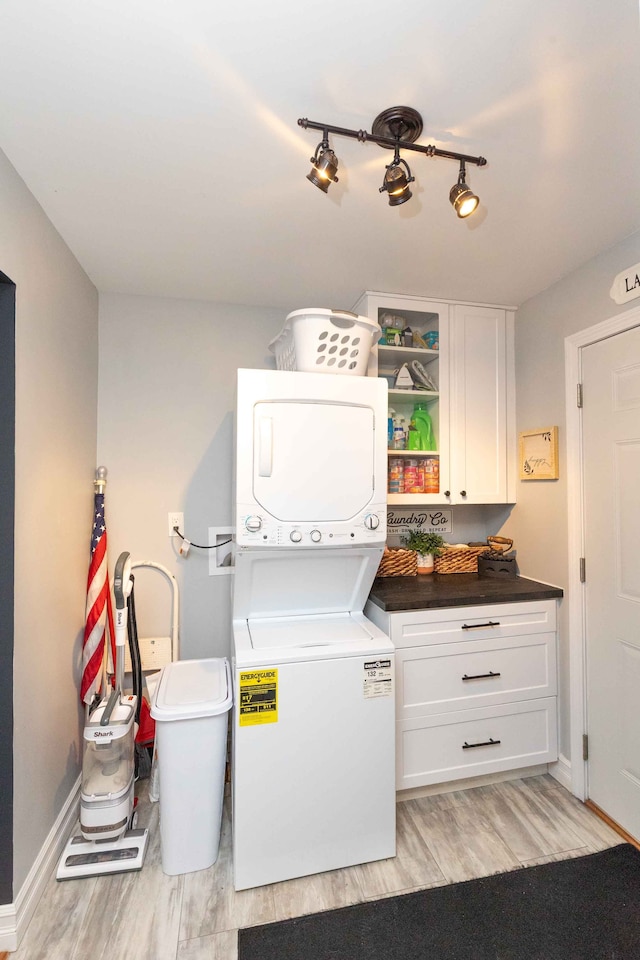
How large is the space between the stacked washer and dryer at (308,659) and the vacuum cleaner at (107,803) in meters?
0.48

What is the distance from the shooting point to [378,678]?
65.7 inches

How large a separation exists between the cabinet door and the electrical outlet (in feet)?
4.93

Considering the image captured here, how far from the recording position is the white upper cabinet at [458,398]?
237 cm

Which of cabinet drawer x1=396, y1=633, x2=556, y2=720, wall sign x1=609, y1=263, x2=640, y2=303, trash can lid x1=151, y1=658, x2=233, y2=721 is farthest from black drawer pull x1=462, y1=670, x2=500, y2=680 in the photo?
wall sign x1=609, y1=263, x2=640, y2=303

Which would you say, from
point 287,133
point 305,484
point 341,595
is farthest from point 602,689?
point 287,133

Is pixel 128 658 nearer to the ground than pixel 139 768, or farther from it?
farther from it

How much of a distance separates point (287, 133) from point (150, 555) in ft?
6.50

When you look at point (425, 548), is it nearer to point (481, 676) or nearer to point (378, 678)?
point (481, 676)

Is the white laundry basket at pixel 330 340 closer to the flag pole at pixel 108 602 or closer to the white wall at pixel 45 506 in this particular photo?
the white wall at pixel 45 506

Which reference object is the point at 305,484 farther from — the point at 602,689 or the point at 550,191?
the point at 602,689

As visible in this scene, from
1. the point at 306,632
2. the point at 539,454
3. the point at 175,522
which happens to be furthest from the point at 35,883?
the point at 539,454

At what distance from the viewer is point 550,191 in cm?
152

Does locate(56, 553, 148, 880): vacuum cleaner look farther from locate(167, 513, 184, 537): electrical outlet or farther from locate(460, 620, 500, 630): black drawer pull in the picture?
locate(460, 620, 500, 630): black drawer pull

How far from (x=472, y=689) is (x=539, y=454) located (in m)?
1.22
